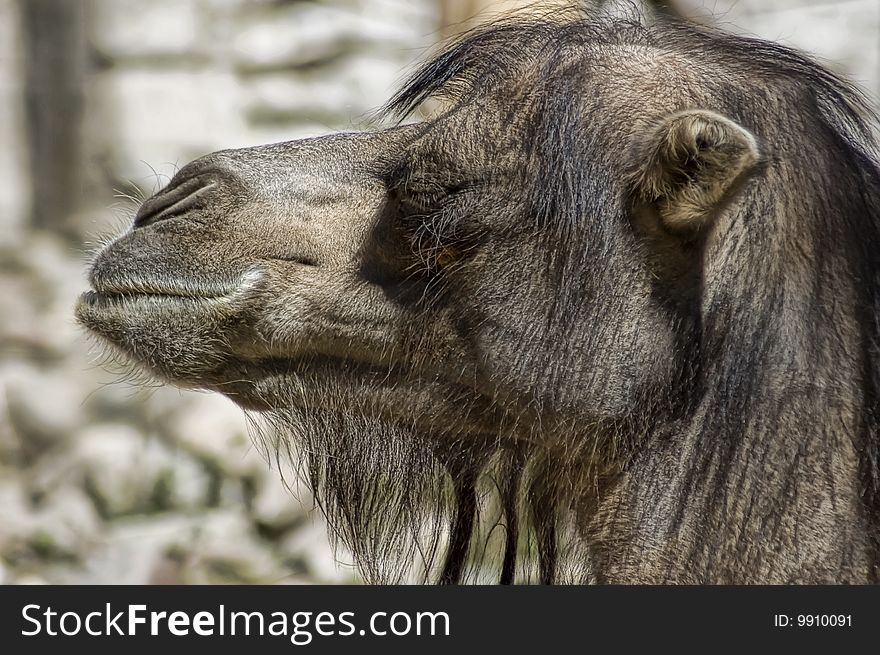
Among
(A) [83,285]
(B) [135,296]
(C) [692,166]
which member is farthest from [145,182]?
(C) [692,166]

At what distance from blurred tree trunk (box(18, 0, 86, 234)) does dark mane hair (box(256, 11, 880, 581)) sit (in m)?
5.17

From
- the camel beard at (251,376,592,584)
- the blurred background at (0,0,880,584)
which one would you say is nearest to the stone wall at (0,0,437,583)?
the blurred background at (0,0,880,584)

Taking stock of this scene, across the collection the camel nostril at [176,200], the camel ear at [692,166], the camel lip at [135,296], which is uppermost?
the camel ear at [692,166]

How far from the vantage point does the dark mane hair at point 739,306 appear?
2248 millimetres

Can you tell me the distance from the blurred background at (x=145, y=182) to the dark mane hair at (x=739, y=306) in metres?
3.54

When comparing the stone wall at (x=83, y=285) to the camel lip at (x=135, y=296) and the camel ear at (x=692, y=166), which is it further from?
the camel ear at (x=692, y=166)

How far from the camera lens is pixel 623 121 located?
238cm

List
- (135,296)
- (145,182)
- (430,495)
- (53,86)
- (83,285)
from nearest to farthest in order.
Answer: (135,296)
(430,495)
(83,285)
(145,182)
(53,86)

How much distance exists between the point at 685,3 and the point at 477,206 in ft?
13.7

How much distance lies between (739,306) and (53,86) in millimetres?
5859

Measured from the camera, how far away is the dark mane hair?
225 cm

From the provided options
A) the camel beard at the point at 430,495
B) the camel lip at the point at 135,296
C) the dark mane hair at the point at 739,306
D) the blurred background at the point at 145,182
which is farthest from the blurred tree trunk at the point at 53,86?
the dark mane hair at the point at 739,306

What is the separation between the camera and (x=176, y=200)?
8.64 ft

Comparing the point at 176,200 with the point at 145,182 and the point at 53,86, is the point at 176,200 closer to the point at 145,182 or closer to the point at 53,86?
the point at 145,182
